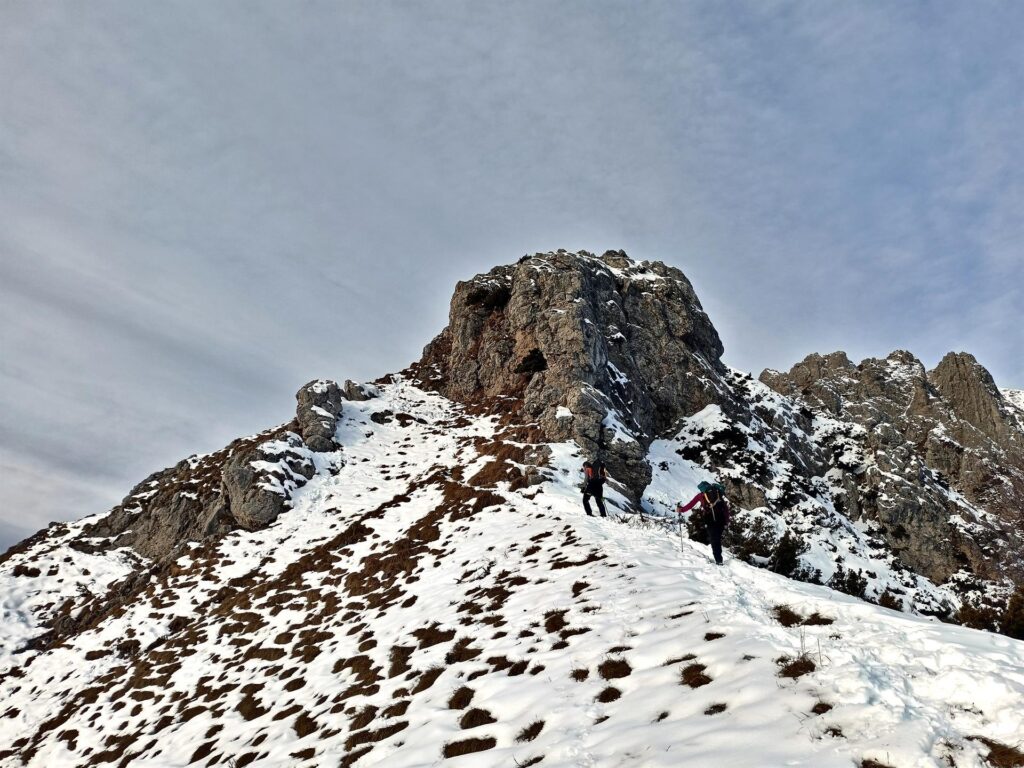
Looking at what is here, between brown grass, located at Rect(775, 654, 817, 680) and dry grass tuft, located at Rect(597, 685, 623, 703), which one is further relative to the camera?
dry grass tuft, located at Rect(597, 685, 623, 703)

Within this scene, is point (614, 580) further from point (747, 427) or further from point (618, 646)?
point (747, 427)

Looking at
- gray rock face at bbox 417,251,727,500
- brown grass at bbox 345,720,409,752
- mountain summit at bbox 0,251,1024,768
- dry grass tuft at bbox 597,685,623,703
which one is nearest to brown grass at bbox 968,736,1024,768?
mountain summit at bbox 0,251,1024,768

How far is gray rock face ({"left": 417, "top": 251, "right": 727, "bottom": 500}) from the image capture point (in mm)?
35062

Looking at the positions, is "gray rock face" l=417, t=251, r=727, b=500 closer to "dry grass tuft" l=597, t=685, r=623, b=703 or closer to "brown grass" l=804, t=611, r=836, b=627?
"brown grass" l=804, t=611, r=836, b=627

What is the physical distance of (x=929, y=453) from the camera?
87375mm

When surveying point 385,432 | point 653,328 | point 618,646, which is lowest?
point 618,646

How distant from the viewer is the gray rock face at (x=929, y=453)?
51531 mm

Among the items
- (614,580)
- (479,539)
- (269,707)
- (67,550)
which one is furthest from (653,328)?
(67,550)

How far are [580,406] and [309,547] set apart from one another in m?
18.1

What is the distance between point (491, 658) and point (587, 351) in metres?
33.5

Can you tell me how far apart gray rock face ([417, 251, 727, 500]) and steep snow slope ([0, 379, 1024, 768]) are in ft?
16.1

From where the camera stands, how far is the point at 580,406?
34062 millimetres

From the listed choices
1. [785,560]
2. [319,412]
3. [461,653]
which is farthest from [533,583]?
[319,412]

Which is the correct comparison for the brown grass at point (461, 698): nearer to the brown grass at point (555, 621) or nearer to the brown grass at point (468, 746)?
the brown grass at point (468, 746)
